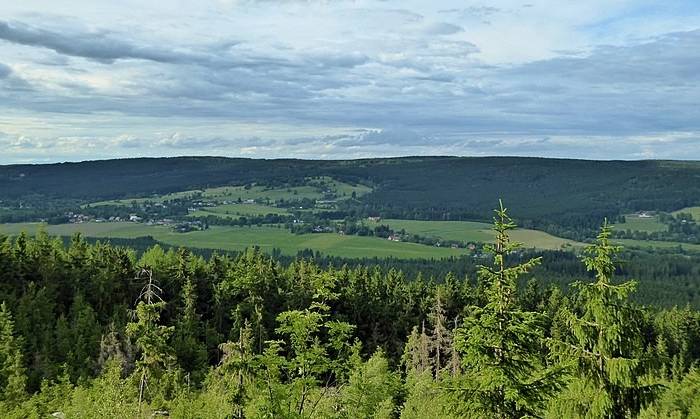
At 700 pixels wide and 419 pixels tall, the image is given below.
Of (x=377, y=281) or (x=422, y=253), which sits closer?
(x=377, y=281)

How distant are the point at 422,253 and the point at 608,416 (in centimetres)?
17872

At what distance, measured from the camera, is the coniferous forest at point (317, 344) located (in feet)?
49.3

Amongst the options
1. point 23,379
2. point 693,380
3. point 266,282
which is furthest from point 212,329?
point 693,380

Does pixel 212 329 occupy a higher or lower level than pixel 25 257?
lower

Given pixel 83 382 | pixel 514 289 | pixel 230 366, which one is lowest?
pixel 83 382

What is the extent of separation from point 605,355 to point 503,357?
160 inches

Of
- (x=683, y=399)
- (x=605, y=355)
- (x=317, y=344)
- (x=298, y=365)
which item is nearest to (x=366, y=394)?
(x=317, y=344)

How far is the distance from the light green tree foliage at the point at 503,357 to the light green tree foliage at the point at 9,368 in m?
33.3

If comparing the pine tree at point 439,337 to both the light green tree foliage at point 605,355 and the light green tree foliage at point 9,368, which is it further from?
the light green tree foliage at point 9,368

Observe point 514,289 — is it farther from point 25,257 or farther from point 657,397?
point 25,257

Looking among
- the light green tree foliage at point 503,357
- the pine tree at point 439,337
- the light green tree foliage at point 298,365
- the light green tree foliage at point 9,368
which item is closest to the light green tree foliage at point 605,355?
the light green tree foliage at point 503,357

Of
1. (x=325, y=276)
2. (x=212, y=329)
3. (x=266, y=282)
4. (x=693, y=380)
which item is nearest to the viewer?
(x=325, y=276)

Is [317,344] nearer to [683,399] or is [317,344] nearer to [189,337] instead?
[683,399]

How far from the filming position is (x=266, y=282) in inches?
2938
